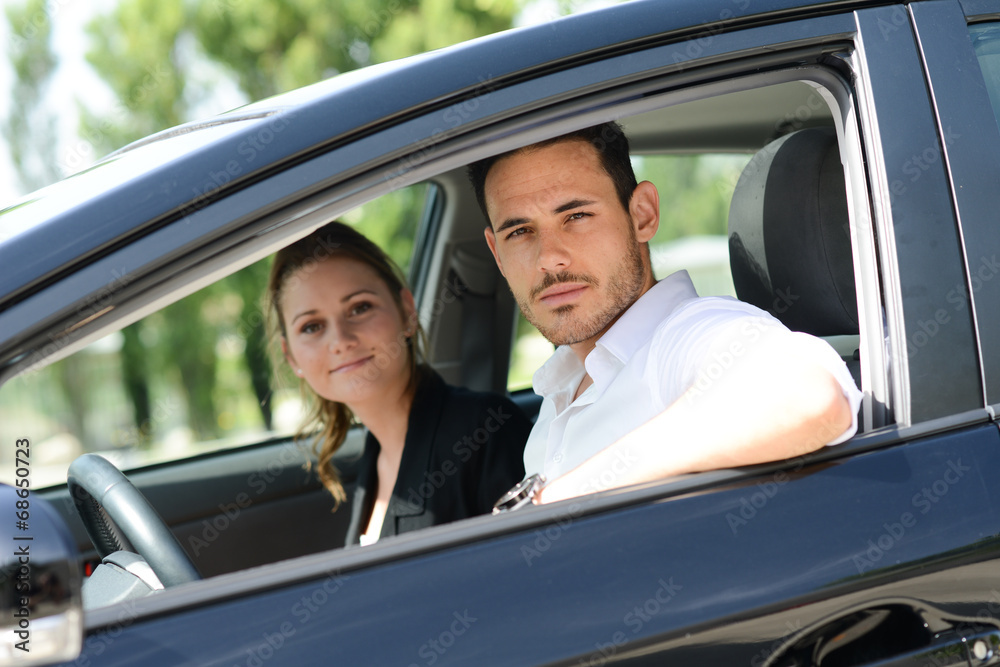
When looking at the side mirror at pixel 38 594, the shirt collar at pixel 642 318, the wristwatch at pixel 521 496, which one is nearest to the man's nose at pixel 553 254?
the shirt collar at pixel 642 318

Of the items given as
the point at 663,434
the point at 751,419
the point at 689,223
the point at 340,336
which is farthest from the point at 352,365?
the point at 689,223

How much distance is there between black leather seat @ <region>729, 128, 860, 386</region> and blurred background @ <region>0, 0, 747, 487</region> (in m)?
6.67

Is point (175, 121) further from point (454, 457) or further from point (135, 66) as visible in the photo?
point (454, 457)

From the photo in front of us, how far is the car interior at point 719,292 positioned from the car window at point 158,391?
6.68 metres

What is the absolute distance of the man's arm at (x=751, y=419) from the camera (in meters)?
1.14

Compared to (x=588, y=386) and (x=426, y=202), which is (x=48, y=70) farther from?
(x=588, y=386)

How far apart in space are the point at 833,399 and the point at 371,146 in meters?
0.68

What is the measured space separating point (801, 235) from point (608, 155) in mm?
417

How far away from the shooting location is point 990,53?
1.38m

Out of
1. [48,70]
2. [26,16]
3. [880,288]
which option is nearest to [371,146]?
[880,288]

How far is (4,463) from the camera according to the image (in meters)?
11.8

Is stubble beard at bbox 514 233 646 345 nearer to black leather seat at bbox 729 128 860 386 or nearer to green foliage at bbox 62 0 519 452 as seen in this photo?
black leather seat at bbox 729 128 860 386

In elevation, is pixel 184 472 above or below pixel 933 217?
above

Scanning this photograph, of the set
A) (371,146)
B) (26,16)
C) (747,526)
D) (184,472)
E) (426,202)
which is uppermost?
(26,16)
